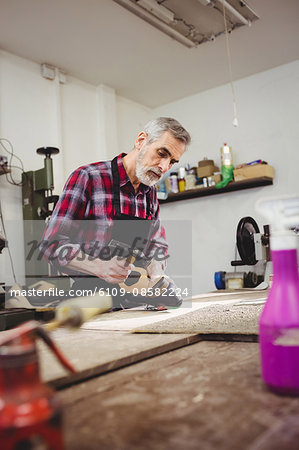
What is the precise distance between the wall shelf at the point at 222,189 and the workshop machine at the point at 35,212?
5.67 ft

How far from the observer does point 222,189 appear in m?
4.46

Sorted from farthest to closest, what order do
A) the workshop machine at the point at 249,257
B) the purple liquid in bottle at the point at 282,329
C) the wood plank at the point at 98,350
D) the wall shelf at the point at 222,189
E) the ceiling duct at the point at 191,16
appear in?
the wall shelf at the point at 222,189
the ceiling duct at the point at 191,16
the workshop machine at the point at 249,257
the wood plank at the point at 98,350
the purple liquid in bottle at the point at 282,329

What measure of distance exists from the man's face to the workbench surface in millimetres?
1620

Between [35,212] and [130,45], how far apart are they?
185cm

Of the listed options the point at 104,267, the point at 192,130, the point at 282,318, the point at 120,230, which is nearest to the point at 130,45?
the point at 192,130

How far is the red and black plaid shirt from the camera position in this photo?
2.08 m

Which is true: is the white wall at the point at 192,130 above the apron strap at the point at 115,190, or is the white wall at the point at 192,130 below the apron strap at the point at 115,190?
above

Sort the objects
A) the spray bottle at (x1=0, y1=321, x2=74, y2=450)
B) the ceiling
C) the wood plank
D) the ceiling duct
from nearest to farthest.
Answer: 1. the spray bottle at (x1=0, y1=321, x2=74, y2=450)
2. the wood plank
3. the ceiling duct
4. the ceiling

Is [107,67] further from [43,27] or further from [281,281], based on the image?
[281,281]

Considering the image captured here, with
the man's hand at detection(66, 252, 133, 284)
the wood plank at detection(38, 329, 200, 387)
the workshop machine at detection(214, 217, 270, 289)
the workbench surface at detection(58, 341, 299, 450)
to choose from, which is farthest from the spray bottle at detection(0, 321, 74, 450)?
the workshop machine at detection(214, 217, 270, 289)

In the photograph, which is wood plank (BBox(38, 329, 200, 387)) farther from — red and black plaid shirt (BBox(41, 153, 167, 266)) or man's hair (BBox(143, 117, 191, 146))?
man's hair (BBox(143, 117, 191, 146))

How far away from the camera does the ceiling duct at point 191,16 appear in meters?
3.11

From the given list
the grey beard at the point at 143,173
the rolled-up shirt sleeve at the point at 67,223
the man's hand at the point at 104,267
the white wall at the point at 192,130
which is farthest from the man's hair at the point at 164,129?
the white wall at the point at 192,130

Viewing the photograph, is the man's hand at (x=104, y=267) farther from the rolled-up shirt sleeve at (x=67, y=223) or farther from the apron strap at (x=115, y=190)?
the apron strap at (x=115, y=190)
